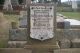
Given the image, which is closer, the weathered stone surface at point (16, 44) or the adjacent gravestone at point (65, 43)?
the weathered stone surface at point (16, 44)

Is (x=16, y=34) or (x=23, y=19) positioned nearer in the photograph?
(x=23, y=19)

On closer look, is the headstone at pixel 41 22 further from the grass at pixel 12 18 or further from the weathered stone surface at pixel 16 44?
the grass at pixel 12 18

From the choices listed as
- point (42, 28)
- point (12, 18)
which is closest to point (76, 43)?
point (42, 28)

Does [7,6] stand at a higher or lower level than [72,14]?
higher

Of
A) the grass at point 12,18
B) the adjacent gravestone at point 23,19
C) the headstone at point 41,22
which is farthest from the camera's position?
the grass at point 12,18

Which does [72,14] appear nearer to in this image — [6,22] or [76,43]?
[76,43]

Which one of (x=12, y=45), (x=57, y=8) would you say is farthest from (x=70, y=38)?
(x=12, y=45)

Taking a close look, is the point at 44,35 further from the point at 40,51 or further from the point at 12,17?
the point at 12,17

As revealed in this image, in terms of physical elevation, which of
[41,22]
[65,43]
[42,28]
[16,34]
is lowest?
[65,43]

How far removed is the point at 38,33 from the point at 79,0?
1352 mm

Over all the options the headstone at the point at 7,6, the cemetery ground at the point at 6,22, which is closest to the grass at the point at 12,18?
the cemetery ground at the point at 6,22

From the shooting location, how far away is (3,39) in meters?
5.95

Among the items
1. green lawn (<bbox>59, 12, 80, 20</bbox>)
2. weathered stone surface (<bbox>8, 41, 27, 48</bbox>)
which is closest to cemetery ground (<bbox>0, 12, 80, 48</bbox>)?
green lawn (<bbox>59, 12, 80, 20</bbox>)

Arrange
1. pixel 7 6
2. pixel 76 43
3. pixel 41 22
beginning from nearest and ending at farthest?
1. pixel 41 22
2. pixel 7 6
3. pixel 76 43
